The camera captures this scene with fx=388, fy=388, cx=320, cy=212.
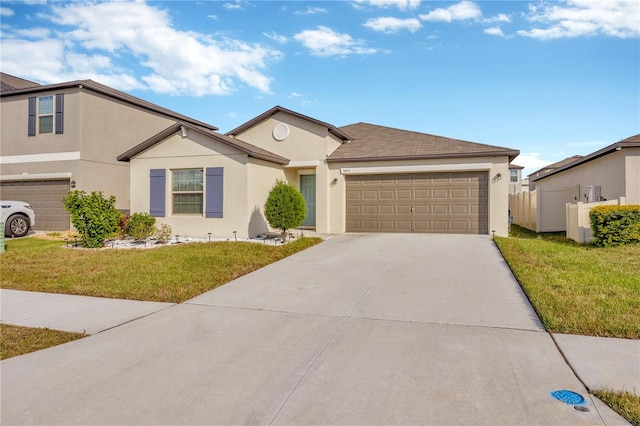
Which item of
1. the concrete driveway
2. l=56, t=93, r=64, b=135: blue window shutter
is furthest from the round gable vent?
the concrete driveway

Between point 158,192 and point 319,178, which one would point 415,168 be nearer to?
point 319,178

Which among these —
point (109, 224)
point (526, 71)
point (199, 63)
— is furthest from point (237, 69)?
point (526, 71)

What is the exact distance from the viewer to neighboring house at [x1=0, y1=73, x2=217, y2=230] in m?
16.0

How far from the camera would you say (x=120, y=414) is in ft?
9.91

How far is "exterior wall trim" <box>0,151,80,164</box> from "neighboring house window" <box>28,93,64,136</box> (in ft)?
3.10

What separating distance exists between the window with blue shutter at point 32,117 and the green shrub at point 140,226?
7.89 metres

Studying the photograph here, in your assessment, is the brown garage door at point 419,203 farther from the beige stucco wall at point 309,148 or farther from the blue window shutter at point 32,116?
the blue window shutter at point 32,116

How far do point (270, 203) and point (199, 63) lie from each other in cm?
717

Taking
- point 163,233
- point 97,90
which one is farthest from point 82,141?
point 163,233

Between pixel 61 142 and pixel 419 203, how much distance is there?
14.9 meters

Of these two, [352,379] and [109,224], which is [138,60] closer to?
[109,224]

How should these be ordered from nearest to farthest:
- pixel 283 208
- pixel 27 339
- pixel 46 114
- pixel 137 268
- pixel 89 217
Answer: pixel 27 339 < pixel 137 268 < pixel 89 217 < pixel 283 208 < pixel 46 114

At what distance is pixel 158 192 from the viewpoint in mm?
14289

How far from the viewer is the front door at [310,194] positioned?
1667 cm
